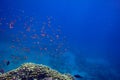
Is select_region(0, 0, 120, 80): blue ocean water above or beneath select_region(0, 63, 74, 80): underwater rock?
above

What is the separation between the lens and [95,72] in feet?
81.9

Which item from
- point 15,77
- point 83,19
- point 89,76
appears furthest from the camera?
point 83,19

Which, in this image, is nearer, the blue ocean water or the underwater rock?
the underwater rock

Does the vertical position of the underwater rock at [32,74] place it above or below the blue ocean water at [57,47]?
below

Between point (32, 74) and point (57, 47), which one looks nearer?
point (32, 74)

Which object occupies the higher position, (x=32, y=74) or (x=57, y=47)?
(x=57, y=47)

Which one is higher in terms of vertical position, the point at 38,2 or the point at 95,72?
the point at 38,2

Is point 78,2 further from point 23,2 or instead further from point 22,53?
point 22,53

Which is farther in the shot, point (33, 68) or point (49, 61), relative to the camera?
point (49, 61)

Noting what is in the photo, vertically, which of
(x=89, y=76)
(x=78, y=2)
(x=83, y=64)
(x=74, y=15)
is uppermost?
(x=78, y=2)

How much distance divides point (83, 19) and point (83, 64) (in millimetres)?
68727

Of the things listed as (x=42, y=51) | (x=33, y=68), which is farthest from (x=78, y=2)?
(x=33, y=68)

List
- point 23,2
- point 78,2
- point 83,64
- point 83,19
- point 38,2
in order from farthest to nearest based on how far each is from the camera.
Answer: point 78,2, point 83,19, point 38,2, point 23,2, point 83,64

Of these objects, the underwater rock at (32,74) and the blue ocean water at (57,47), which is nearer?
the underwater rock at (32,74)
